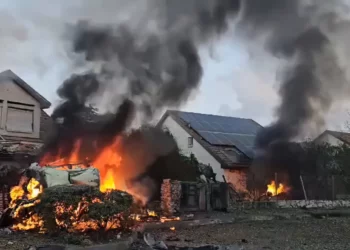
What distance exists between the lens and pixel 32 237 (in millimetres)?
12891

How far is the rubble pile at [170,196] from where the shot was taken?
2169 centimetres

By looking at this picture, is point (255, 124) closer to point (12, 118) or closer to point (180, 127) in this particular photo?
point (180, 127)

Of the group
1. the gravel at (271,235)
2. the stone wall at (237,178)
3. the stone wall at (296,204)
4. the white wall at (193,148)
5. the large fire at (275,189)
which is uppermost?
the white wall at (193,148)

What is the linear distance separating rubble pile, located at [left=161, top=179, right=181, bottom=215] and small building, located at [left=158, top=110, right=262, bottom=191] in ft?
33.2

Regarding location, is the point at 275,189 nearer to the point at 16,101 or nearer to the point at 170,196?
the point at 170,196

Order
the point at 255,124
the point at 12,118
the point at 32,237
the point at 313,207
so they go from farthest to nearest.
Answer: the point at 255,124 < the point at 313,207 < the point at 12,118 < the point at 32,237

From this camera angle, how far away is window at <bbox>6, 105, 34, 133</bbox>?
2323 centimetres

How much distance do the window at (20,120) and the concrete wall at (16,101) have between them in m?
0.16

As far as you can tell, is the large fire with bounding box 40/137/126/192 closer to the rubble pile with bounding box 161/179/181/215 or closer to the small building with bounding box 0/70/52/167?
the small building with bounding box 0/70/52/167

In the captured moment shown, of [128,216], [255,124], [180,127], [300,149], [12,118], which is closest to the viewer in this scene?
[128,216]

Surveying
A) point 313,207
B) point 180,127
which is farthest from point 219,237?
point 180,127

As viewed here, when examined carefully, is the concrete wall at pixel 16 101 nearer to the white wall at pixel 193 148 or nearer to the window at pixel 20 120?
the window at pixel 20 120

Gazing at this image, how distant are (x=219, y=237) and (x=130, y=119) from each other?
10.5 meters

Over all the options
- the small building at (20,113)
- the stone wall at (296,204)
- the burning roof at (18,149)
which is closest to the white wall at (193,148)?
the stone wall at (296,204)
